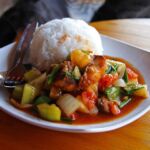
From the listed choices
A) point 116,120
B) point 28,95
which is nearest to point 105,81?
point 116,120

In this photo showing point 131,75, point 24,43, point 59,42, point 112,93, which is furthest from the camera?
point 24,43

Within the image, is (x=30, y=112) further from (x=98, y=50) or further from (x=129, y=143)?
(x=98, y=50)

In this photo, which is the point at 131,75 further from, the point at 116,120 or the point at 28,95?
the point at 28,95

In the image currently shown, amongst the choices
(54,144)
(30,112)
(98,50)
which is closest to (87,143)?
(54,144)

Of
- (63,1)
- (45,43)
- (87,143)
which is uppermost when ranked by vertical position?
(45,43)

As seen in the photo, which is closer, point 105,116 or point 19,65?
point 105,116

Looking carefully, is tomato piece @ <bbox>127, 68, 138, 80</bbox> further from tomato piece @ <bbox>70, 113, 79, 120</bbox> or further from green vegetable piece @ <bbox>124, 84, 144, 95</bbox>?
tomato piece @ <bbox>70, 113, 79, 120</bbox>

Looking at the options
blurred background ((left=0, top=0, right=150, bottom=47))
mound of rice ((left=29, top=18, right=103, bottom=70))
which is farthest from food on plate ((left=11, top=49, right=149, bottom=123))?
blurred background ((left=0, top=0, right=150, bottom=47))
